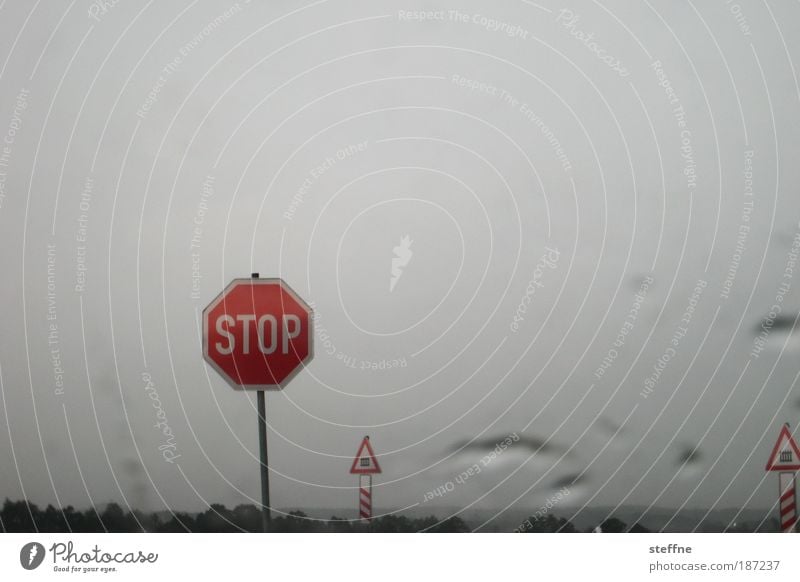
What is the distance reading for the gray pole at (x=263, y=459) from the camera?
705cm

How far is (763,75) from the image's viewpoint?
23.4ft

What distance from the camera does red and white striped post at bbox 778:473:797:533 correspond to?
22.9 feet

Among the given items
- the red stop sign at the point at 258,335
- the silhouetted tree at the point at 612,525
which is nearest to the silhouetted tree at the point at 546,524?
the silhouetted tree at the point at 612,525

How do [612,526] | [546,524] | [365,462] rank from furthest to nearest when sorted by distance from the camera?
[365,462] < [546,524] < [612,526]

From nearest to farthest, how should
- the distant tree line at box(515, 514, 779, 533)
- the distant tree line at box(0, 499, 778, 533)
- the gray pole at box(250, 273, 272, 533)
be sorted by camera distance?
the distant tree line at box(515, 514, 779, 533) < the distant tree line at box(0, 499, 778, 533) < the gray pole at box(250, 273, 272, 533)

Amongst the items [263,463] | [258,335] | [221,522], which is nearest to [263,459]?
[263,463]

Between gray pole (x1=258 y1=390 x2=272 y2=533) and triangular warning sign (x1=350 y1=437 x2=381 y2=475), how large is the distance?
513 mm

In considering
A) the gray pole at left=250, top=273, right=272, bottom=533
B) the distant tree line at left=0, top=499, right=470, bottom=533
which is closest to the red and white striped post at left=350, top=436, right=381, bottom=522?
the distant tree line at left=0, top=499, right=470, bottom=533

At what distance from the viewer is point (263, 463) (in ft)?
23.5

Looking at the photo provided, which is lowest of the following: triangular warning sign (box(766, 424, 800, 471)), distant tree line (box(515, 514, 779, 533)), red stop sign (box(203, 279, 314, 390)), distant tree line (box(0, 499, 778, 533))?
distant tree line (box(515, 514, 779, 533))

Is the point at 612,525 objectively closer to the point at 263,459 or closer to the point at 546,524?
the point at 546,524

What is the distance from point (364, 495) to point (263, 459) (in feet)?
2.08

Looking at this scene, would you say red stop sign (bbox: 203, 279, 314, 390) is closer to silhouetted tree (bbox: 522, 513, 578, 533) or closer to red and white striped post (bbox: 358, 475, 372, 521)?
red and white striped post (bbox: 358, 475, 372, 521)
